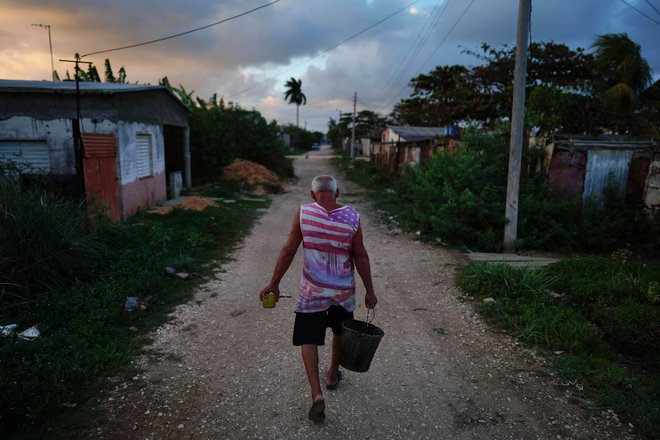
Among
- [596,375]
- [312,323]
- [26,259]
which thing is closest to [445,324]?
[596,375]

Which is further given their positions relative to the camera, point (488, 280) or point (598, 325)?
point (488, 280)

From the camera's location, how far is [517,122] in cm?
734

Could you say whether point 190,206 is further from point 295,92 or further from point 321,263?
point 295,92

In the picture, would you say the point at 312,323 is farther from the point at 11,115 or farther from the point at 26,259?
the point at 11,115

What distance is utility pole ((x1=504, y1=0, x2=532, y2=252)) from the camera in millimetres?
7043

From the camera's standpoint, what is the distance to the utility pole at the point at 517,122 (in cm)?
704

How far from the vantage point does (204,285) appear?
19.8 ft

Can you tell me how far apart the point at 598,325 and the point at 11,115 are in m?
10.9

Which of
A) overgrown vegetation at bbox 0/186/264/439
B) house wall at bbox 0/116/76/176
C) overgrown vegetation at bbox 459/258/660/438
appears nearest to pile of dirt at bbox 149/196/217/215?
house wall at bbox 0/116/76/176

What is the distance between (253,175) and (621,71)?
58.3 feet

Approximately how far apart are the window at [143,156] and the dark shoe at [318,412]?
31.9ft

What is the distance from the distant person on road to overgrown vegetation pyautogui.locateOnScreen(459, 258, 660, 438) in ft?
7.19

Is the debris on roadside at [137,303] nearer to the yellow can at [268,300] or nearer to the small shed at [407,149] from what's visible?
the yellow can at [268,300]

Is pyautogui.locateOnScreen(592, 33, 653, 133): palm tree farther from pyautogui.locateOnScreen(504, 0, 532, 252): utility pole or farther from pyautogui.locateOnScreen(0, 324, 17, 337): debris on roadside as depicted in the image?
pyautogui.locateOnScreen(0, 324, 17, 337): debris on roadside
